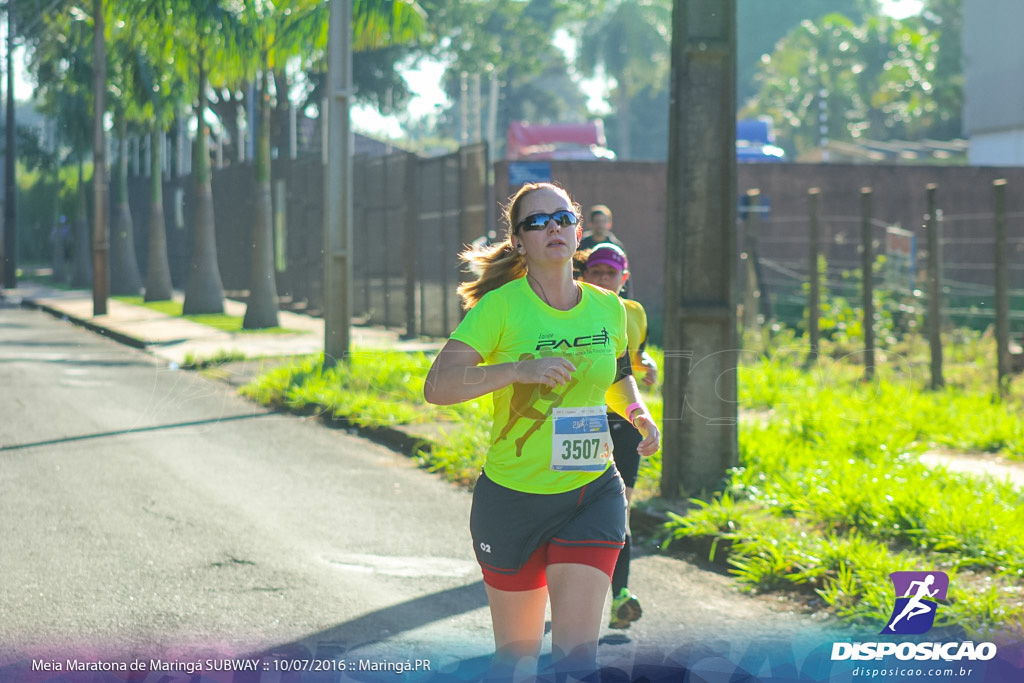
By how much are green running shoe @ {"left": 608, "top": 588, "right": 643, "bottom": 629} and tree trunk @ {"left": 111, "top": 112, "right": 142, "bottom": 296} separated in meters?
Answer: 30.1

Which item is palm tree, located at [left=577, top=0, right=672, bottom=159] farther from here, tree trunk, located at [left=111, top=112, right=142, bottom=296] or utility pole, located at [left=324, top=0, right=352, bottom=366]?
utility pole, located at [left=324, top=0, right=352, bottom=366]

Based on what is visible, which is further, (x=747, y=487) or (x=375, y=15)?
(x=375, y=15)

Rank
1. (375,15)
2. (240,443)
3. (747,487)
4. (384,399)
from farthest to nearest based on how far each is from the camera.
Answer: (375,15) → (384,399) → (240,443) → (747,487)

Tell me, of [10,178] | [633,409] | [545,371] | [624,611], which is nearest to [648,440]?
[633,409]

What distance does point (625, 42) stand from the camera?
76750 mm

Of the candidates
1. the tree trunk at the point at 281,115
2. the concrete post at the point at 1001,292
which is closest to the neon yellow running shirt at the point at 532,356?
the concrete post at the point at 1001,292

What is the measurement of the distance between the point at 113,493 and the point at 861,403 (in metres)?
6.09

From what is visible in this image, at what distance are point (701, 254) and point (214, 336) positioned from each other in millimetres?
13698

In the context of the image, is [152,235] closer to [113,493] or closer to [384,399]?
[384,399]

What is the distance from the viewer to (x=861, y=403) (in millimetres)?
10875

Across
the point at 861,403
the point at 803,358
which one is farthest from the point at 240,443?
the point at 803,358

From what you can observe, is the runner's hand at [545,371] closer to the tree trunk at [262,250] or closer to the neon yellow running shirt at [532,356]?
the neon yellow running shirt at [532,356]

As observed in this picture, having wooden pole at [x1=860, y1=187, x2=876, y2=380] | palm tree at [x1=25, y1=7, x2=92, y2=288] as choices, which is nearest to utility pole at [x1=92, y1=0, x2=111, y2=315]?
palm tree at [x1=25, y1=7, x2=92, y2=288]

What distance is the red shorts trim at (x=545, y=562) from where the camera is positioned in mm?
3862
